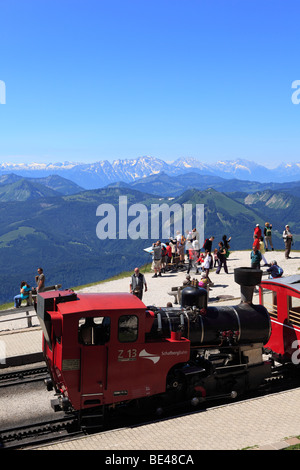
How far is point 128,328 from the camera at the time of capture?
917 centimetres

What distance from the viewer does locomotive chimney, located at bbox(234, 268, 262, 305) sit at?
35.7 ft

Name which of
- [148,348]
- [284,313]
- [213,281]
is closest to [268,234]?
[213,281]

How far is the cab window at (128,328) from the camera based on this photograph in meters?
9.05

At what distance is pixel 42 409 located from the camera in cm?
1095

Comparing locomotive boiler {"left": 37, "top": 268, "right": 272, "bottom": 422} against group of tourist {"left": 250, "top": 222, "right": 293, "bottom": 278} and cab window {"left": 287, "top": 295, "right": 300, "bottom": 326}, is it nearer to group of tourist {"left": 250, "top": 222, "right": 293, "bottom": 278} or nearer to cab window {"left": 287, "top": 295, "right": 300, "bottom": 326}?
cab window {"left": 287, "top": 295, "right": 300, "bottom": 326}

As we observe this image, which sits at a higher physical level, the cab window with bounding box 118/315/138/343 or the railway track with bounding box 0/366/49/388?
the cab window with bounding box 118/315/138/343

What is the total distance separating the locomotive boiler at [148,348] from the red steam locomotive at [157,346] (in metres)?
0.02

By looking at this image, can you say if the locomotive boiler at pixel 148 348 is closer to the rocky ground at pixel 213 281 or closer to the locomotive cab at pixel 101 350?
the locomotive cab at pixel 101 350

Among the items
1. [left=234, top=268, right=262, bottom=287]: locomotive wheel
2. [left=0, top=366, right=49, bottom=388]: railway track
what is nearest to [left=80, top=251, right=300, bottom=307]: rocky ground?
[left=0, top=366, right=49, bottom=388]: railway track

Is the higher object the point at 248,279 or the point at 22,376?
the point at 248,279

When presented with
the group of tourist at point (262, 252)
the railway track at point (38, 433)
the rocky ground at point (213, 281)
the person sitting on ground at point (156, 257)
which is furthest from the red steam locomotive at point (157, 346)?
the person sitting on ground at point (156, 257)

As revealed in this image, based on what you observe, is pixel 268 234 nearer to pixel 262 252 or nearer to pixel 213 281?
pixel 262 252

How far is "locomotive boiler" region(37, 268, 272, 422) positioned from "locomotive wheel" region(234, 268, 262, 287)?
0.02 m

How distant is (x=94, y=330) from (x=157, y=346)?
1408mm
